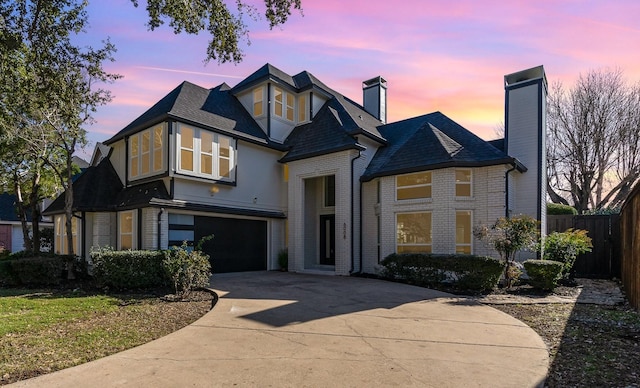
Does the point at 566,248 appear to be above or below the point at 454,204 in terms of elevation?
below

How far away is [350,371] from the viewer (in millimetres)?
4336

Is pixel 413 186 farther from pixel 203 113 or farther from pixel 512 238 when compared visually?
pixel 203 113

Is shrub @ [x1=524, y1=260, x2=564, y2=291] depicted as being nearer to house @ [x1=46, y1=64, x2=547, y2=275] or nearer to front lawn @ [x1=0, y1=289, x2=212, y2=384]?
house @ [x1=46, y1=64, x2=547, y2=275]

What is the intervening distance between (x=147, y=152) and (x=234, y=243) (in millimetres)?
4592

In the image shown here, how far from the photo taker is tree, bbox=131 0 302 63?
8055 millimetres

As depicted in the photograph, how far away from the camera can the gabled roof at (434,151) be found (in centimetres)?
1266

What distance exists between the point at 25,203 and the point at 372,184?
16.3 meters

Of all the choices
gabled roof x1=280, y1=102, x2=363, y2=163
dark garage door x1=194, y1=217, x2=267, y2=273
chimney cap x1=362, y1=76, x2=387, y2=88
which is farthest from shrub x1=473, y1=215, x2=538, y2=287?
chimney cap x1=362, y1=76, x2=387, y2=88

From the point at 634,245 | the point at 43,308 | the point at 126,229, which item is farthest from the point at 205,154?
the point at 634,245

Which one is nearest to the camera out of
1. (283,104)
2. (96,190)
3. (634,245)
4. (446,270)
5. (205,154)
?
(634,245)

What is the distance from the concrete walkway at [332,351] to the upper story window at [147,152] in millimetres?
6878

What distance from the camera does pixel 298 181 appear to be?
15992 mm

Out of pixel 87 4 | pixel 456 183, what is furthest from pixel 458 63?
pixel 87 4

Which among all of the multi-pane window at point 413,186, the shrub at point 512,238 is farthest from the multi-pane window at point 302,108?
the shrub at point 512,238
